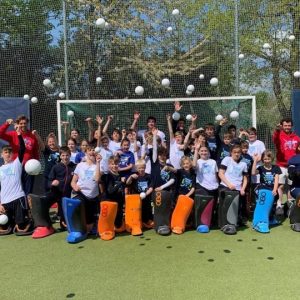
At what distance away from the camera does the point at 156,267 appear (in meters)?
3.72

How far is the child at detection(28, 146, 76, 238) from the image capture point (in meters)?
4.98

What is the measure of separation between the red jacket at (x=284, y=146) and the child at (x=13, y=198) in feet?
13.5

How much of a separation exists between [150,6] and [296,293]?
7236 millimetres

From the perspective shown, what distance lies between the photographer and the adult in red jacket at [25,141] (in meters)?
5.37

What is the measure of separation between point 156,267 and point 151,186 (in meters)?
1.67

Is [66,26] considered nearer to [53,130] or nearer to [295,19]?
[53,130]

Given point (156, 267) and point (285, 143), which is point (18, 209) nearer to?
point (156, 267)

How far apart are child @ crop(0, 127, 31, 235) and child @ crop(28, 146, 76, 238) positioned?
181mm

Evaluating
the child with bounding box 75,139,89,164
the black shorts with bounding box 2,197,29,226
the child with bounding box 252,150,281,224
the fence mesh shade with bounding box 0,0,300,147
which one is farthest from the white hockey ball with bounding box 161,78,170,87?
the black shorts with bounding box 2,197,29,226

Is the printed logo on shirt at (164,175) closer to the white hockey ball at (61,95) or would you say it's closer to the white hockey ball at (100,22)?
the white hockey ball at (61,95)

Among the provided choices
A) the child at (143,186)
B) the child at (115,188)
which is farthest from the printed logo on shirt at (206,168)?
the child at (115,188)

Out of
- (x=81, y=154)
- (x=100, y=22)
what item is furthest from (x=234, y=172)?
(x=100, y=22)

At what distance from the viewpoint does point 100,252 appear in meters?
4.24

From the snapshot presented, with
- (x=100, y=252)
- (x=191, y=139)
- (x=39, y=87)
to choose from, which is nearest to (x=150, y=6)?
(x=39, y=87)
